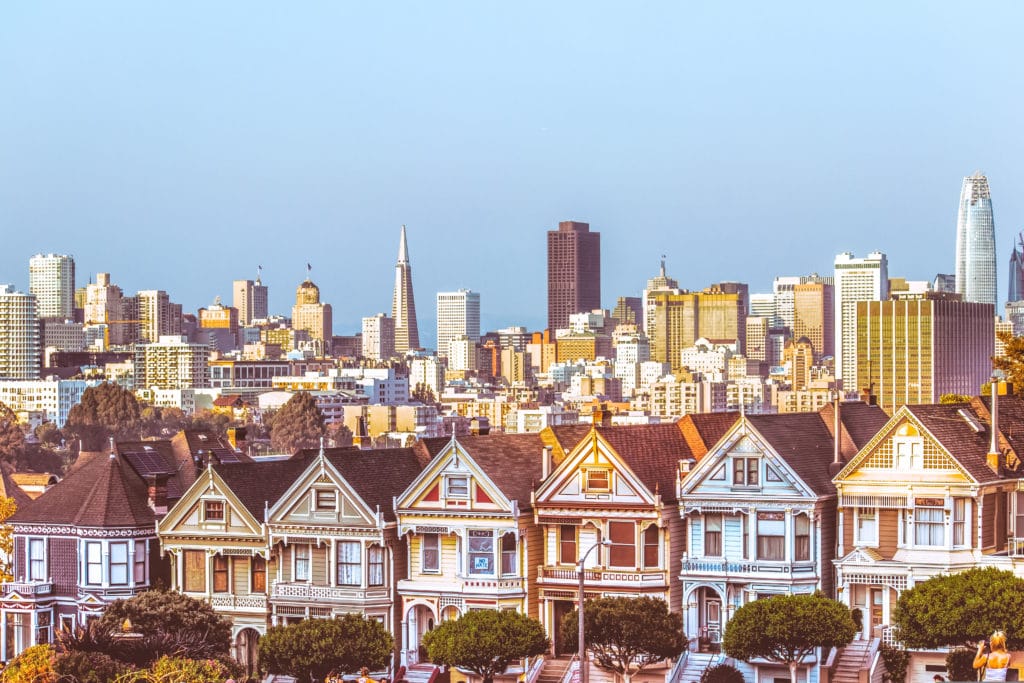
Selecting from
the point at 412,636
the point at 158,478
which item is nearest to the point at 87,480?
the point at 158,478

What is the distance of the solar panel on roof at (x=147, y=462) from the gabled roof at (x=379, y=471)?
231 inches

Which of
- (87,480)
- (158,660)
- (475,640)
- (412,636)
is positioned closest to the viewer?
(158,660)

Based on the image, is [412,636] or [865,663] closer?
[865,663]

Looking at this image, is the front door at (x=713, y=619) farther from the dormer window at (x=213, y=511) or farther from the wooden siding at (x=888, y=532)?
the dormer window at (x=213, y=511)

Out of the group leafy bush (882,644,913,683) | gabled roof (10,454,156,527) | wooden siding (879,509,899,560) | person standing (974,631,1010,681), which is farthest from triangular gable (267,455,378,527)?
person standing (974,631,1010,681)

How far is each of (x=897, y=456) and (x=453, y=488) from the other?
11200 mm

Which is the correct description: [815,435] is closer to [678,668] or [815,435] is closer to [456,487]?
[678,668]

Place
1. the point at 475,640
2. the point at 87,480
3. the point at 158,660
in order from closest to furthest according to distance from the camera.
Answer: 1. the point at 158,660
2. the point at 475,640
3. the point at 87,480

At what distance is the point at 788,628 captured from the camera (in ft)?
178

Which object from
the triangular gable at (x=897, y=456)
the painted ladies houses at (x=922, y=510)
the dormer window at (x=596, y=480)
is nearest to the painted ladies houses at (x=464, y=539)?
the dormer window at (x=596, y=480)

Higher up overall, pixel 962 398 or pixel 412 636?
pixel 962 398

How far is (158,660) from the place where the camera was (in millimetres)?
53156

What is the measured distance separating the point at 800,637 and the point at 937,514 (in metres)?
4.57

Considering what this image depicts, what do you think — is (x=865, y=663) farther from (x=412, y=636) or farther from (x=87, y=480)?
(x=87, y=480)
